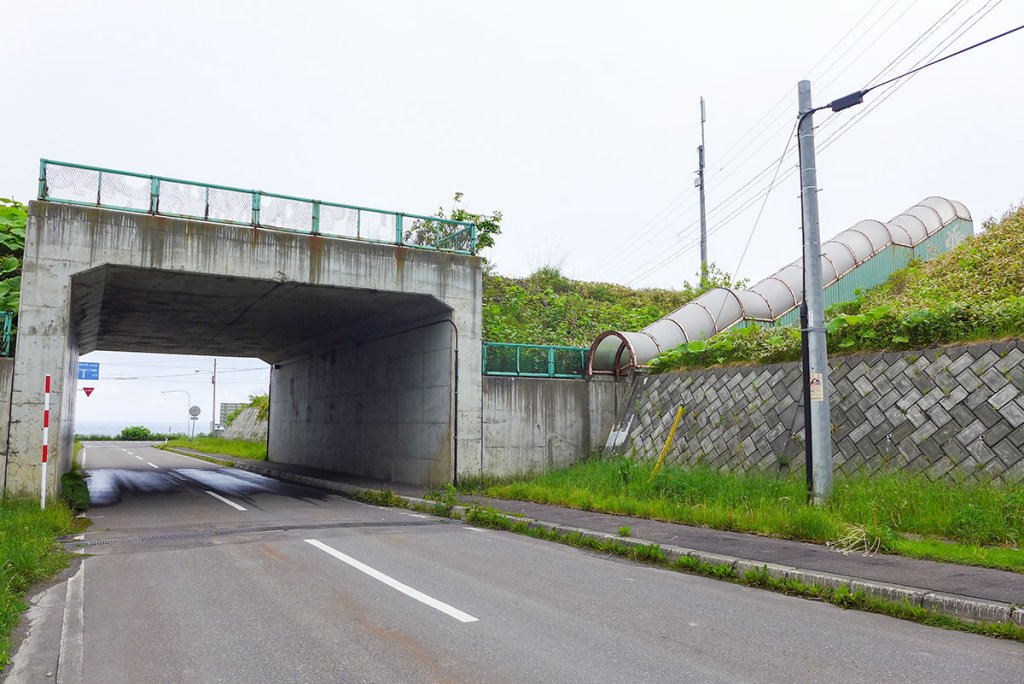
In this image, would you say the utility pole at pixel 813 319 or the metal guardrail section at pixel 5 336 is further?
the metal guardrail section at pixel 5 336

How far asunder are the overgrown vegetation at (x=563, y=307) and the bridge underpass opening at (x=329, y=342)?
513cm

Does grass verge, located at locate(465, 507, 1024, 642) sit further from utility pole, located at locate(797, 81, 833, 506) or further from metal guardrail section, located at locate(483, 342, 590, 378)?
metal guardrail section, located at locate(483, 342, 590, 378)

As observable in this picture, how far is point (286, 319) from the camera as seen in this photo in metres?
18.3

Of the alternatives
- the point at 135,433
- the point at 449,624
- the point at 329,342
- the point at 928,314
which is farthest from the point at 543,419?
the point at 135,433

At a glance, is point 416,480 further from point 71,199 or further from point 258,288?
point 71,199

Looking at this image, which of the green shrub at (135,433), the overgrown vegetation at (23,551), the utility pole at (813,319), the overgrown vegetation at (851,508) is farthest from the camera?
the green shrub at (135,433)

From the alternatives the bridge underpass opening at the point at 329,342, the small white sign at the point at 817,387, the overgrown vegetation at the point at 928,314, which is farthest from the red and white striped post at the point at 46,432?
the overgrown vegetation at the point at 928,314

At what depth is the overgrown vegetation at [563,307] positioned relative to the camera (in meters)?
25.8

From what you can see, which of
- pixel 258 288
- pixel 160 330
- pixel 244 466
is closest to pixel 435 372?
pixel 258 288

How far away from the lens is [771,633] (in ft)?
17.4

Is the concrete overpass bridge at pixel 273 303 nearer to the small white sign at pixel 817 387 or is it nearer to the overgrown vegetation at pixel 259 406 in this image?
the small white sign at pixel 817 387

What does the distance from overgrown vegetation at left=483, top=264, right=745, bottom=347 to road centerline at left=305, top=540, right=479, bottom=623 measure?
1443 centimetres

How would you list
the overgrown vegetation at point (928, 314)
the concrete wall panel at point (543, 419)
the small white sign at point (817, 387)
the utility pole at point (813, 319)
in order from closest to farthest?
the utility pole at point (813, 319) < the small white sign at point (817, 387) < the overgrown vegetation at point (928, 314) < the concrete wall panel at point (543, 419)

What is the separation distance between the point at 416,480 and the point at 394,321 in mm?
4404
